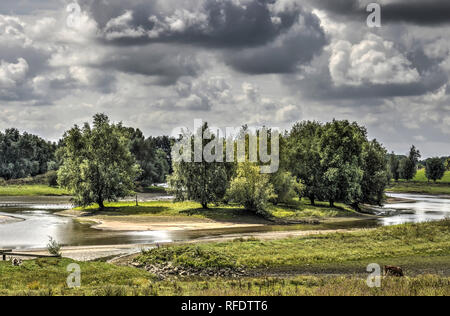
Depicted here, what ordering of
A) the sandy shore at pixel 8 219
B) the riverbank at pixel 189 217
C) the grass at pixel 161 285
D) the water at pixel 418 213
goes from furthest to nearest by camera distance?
the water at pixel 418 213 < the sandy shore at pixel 8 219 < the riverbank at pixel 189 217 < the grass at pixel 161 285

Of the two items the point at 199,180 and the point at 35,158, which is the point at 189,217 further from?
the point at 35,158

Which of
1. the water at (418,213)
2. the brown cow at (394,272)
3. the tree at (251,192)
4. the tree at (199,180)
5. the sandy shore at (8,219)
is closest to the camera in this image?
the brown cow at (394,272)

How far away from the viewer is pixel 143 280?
29.4 m

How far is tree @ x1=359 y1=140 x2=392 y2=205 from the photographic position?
104750 millimetres

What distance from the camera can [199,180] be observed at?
7988 centimetres

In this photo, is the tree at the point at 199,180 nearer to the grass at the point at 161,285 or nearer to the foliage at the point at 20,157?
the grass at the point at 161,285

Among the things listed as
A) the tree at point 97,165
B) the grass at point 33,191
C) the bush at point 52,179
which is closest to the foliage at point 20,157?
the bush at point 52,179

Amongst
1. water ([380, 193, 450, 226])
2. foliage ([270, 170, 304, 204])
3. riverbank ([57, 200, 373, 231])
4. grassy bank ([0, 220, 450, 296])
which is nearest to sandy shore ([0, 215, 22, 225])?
riverbank ([57, 200, 373, 231])

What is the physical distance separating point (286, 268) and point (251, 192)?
4108 centimetres

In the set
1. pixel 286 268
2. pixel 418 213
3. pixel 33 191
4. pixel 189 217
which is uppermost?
pixel 33 191

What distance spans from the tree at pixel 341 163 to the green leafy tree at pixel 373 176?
2839mm

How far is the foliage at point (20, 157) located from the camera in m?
170

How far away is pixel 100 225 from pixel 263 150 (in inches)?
1578

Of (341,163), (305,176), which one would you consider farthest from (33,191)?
(341,163)
